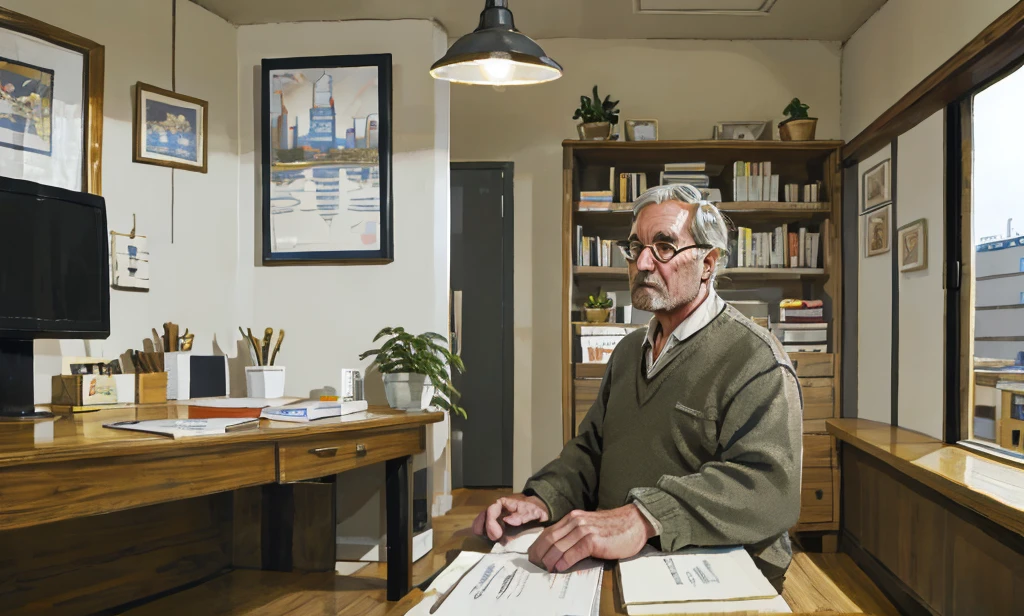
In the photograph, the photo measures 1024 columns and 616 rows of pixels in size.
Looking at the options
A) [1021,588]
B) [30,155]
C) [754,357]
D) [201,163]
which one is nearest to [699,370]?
[754,357]

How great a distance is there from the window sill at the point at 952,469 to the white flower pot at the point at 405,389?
6.33 ft

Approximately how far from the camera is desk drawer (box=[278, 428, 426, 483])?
255 cm

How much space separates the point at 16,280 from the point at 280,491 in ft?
5.54

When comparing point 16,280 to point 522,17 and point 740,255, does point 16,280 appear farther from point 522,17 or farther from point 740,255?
point 740,255

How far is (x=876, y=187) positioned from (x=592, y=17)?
180 centimetres

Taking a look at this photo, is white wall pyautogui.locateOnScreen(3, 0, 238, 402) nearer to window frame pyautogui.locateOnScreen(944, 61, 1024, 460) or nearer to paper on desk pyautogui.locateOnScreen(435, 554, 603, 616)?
paper on desk pyautogui.locateOnScreen(435, 554, 603, 616)

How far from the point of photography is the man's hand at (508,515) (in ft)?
3.76

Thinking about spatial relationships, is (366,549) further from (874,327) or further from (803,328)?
(874,327)

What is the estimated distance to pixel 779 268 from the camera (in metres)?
4.64

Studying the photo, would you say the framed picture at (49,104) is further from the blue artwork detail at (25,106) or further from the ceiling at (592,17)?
the ceiling at (592,17)

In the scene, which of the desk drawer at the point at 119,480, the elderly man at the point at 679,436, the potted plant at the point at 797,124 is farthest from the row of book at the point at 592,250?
the elderly man at the point at 679,436

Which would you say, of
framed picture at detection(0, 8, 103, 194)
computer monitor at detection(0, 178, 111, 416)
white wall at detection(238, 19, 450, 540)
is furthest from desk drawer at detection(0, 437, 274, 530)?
white wall at detection(238, 19, 450, 540)

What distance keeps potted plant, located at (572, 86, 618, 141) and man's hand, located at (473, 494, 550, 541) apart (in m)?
3.65

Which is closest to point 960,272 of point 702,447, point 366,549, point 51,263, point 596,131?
point 596,131
